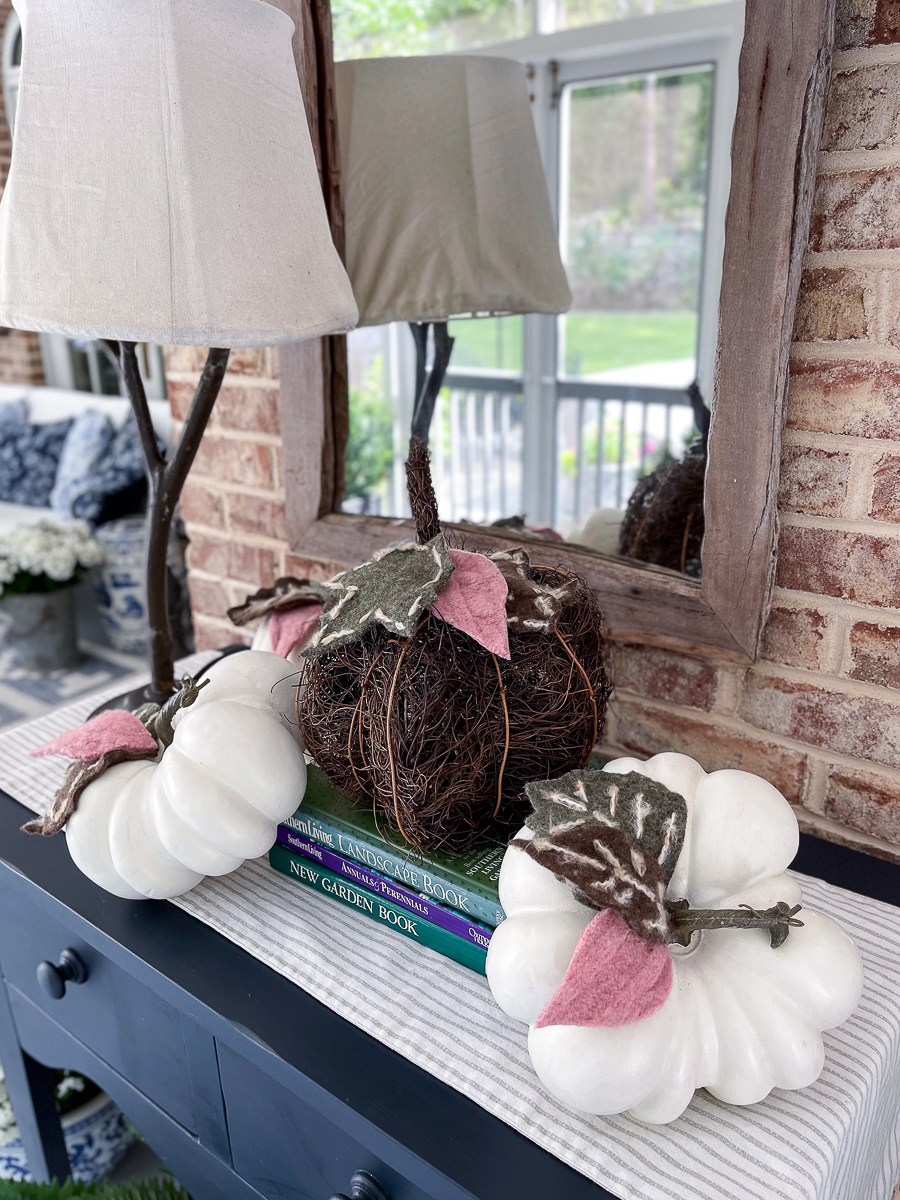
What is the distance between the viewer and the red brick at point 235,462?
44.6 inches

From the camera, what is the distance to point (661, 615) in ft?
2.64

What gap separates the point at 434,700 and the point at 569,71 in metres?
0.70

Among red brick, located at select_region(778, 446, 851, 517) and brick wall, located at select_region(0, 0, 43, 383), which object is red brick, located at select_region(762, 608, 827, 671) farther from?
brick wall, located at select_region(0, 0, 43, 383)

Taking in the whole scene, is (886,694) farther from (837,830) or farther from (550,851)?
(550,851)

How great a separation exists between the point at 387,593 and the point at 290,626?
0.25 metres

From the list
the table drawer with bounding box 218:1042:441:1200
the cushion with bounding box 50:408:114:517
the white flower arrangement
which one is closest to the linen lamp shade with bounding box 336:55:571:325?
the table drawer with bounding box 218:1042:441:1200

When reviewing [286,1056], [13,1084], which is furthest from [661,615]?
[13,1084]

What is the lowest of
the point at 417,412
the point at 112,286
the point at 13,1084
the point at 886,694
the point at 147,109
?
the point at 13,1084

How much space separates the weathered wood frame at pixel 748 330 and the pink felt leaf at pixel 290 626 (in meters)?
0.21

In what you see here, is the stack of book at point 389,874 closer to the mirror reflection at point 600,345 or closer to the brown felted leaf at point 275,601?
the brown felted leaf at point 275,601

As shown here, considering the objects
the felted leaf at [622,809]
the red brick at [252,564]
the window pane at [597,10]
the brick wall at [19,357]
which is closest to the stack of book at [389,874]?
the felted leaf at [622,809]

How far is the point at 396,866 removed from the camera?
644 millimetres

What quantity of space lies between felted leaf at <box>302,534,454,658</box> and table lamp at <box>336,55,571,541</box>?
1.37ft

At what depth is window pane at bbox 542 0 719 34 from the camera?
844 millimetres
